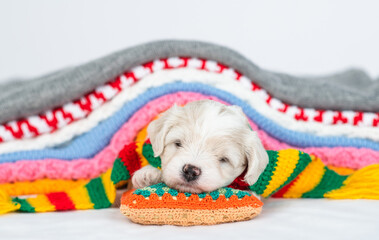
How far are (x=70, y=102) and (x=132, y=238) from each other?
1.04 metres

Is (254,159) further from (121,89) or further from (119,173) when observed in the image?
(121,89)

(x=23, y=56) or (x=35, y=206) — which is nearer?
(x=35, y=206)

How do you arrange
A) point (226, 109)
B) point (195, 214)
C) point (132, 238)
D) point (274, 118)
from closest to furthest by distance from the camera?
1. point (132, 238)
2. point (195, 214)
3. point (226, 109)
4. point (274, 118)

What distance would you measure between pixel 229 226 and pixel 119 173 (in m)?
0.49

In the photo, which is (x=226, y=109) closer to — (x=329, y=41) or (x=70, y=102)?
(x=70, y=102)

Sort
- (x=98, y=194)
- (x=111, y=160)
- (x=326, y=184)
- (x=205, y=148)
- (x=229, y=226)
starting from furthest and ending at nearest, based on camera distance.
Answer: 1. (x=111, y=160)
2. (x=326, y=184)
3. (x=98, y=194)
4. (x=205, y=148)
5. (x=229, y=226)

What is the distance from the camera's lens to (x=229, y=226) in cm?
142

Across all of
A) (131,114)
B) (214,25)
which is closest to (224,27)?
(214,25)

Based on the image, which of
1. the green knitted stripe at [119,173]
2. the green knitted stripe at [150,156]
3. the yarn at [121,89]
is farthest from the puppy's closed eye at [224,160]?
the yarn at [121,89]

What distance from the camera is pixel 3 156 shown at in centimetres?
204

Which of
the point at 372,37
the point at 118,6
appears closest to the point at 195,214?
the point at 118,6

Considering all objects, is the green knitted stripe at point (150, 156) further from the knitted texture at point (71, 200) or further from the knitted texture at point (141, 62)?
the knitted texture at point (141, 62)

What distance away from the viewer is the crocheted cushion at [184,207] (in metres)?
1.43

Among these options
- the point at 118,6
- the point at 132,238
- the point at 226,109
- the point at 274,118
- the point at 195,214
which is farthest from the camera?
the point at 118,6
